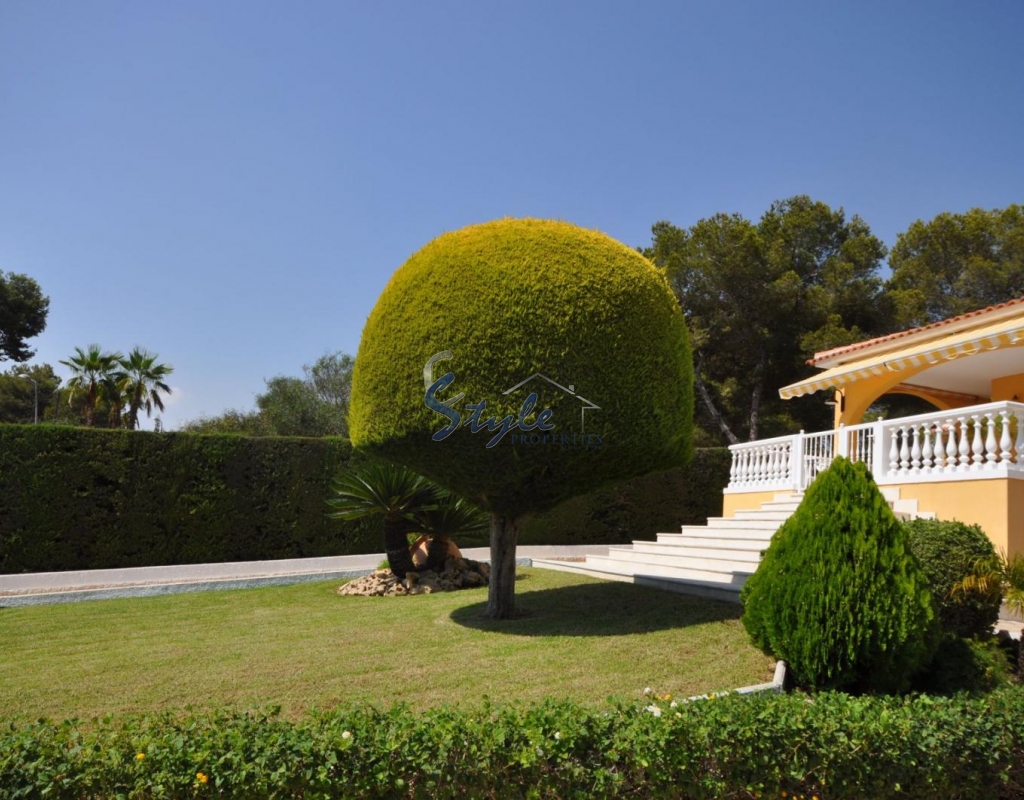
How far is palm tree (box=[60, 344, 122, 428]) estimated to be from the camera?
29.1 metres

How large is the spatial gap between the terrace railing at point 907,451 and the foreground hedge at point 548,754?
4.46m

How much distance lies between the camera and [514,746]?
441cm

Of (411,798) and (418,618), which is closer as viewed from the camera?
(411,798)

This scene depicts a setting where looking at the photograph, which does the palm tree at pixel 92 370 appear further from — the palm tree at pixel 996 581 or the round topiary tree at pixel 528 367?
the palm tree at pixel 996 581

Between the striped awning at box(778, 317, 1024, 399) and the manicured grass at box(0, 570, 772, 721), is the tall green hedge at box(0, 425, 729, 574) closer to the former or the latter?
the manicured grass at box(0, 570, 772, 721)

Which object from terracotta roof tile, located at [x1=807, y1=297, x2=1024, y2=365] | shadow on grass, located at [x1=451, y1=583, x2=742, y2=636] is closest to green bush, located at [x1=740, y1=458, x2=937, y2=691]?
shadow on grass, located at [x1=451, y1=583, x2=742, y2=636]

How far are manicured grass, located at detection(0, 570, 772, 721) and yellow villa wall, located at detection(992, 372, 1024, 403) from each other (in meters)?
10.8

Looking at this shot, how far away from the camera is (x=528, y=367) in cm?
840

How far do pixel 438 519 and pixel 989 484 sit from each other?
858 centimetres

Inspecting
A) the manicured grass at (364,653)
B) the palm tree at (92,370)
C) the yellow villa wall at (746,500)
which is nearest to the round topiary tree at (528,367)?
the manicured grass at (364,653)

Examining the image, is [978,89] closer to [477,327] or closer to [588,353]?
[588,353]

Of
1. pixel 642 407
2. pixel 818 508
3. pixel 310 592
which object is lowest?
pixel 310 592

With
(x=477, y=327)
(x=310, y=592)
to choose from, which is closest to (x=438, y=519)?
(x=310, y=592)

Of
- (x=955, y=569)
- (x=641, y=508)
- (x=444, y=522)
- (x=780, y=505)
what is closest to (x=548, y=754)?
(x=955, y=569)
